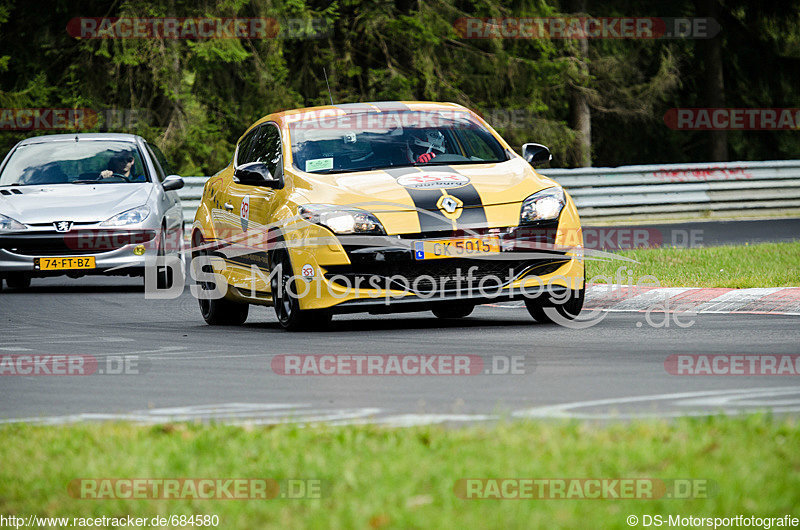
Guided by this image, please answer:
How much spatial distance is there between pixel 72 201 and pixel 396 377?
27.4 ft

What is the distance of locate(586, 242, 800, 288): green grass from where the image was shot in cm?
1301

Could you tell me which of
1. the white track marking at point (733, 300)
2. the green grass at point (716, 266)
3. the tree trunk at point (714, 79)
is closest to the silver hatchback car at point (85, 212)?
the green grass at point (716, 266)

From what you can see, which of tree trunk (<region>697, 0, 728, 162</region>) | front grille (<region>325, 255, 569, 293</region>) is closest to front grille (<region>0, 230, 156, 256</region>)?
front grille (<region>325, 255, 569, 293</region>)

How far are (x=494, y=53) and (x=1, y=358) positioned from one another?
2376cm

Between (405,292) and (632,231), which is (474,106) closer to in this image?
(632,231)

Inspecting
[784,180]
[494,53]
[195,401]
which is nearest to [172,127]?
[494,53]

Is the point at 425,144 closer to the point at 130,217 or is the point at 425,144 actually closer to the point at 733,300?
the point at 733,300

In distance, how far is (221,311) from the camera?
12.1 meters

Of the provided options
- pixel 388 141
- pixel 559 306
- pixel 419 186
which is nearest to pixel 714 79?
pixel 388 141

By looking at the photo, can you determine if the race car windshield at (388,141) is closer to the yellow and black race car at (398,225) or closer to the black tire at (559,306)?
the yellow and black race car at (398,225)

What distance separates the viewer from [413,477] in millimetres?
4875

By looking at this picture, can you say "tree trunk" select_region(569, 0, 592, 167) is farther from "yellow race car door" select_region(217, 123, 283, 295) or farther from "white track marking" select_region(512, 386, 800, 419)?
"white track marking" select_region(512, 386, 800, 419)

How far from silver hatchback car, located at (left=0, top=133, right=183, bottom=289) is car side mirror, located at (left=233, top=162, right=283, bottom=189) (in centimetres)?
468

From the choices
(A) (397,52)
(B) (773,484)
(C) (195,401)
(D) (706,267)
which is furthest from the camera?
(A) (397,52)
